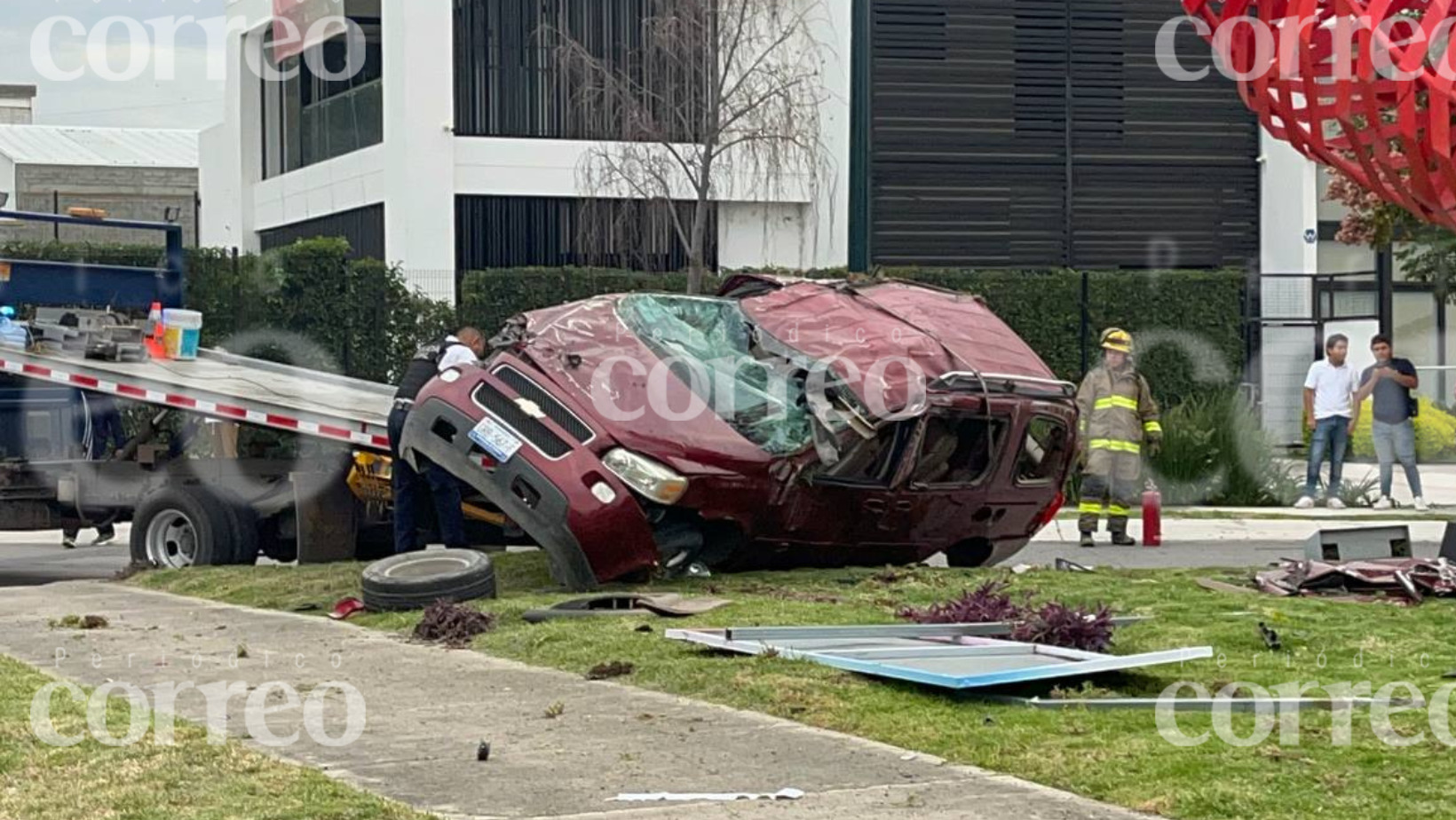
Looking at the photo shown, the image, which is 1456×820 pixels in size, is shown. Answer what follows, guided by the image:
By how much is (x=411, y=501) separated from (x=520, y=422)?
150cm

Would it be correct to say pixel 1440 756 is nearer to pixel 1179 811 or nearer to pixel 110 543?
pixel 1179 811

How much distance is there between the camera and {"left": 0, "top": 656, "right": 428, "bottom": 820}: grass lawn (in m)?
6.51

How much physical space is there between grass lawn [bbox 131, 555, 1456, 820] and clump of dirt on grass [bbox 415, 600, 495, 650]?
0.11 meters

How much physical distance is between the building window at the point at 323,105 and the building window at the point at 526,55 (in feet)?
4.15

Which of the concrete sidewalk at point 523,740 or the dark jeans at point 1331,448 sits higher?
the dark jeans at point 1331,448

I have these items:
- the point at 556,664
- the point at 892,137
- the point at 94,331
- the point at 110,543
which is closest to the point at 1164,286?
the point at 892,137

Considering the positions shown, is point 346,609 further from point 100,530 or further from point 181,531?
point 100,530

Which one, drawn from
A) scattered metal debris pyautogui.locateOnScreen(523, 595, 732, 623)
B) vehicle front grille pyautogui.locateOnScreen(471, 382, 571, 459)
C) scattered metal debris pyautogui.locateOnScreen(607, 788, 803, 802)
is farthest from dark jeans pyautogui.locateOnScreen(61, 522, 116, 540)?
scattered metal debris pyautogui.locateOnScreen(607, 788, 803, 802)

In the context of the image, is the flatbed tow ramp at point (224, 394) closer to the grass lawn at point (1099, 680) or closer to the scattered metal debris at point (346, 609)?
the grass lawn at point (1099, 680)

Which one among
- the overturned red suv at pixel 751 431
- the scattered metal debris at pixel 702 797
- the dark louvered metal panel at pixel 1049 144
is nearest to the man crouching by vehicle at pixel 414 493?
the overturned red suv at pixel 751 431

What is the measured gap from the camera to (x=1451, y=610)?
37.1 feet

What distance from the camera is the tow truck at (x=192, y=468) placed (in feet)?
46.0

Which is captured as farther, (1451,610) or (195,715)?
(1451,610)

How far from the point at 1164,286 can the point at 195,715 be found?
2023 cm
